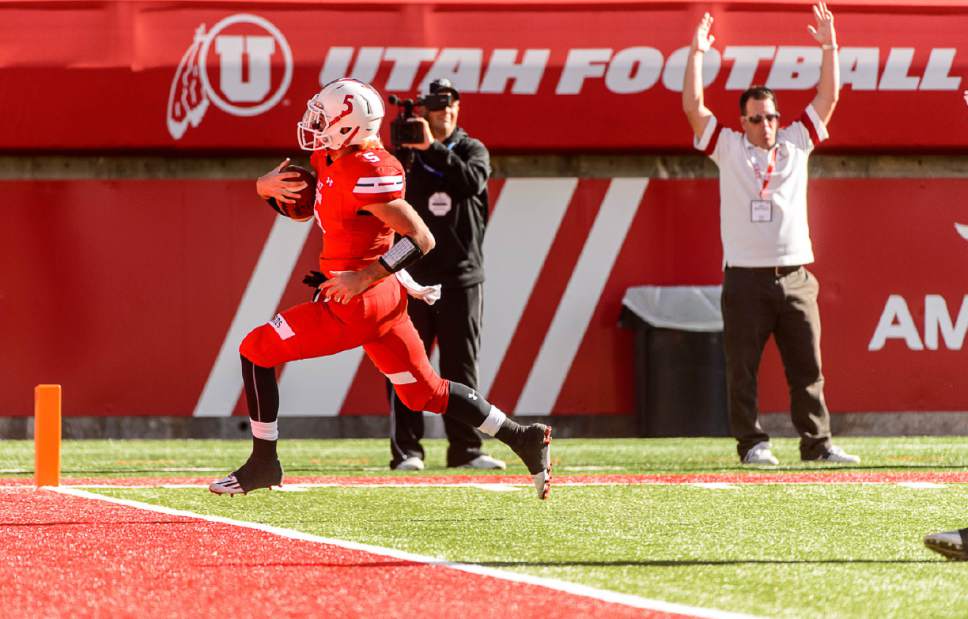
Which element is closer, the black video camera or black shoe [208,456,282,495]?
black shoe [208,456,282,495]

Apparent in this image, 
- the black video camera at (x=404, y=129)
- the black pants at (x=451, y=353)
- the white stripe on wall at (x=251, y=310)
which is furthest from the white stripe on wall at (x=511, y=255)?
the black video camera at (x=404, y=129)

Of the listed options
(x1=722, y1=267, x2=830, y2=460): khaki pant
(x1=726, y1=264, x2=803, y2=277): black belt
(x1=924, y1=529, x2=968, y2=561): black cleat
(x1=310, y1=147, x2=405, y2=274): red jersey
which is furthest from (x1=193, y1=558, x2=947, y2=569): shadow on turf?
(x1=726, y1=264, x2=803, y2=277): black belt

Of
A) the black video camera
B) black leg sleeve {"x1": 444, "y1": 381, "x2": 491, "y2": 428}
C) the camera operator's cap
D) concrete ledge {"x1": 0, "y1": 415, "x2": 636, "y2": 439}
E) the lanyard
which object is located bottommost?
concrete ledge {"x1": 0, "y1": 415, "x2": 636, "y2": 439}

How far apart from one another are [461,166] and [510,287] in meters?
4.26

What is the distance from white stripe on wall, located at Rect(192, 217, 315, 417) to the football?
20.3 ft

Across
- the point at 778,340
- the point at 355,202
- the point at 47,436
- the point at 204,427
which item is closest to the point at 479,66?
the point at 204,427

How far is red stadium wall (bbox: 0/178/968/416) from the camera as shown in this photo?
13.6 m

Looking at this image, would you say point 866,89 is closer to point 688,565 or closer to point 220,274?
point 220,274

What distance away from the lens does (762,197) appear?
1020 cm

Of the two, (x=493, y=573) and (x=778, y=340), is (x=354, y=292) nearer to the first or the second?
(x=493, y=573)

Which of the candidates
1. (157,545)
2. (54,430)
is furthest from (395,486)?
(157,545)

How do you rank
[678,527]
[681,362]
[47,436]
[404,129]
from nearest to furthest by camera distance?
[678,527]
[47,436]
[404,129]
[681,362]

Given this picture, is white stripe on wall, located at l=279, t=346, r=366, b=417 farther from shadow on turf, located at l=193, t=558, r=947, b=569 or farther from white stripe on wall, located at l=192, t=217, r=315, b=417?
shadow on turf, located at l=193, t=558, r=947, b=569

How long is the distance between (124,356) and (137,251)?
849mm
